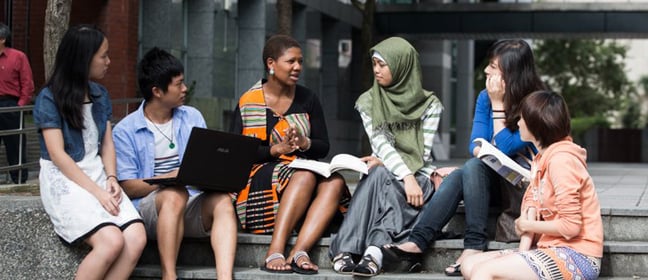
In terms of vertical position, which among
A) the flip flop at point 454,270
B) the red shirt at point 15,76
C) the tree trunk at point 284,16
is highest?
the tree trunk at point 284,16

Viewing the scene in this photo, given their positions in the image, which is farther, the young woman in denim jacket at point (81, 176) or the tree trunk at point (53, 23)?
the tree trunk at point (53, 23)

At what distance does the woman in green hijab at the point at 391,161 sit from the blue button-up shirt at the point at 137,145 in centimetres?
125

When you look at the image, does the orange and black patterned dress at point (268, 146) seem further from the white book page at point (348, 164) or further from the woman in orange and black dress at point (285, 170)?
the white book page at point (348, 164)

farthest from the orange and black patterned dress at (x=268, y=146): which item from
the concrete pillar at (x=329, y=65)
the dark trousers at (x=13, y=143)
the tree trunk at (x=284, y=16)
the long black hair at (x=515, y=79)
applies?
the concrete pillar at (x=329, y=65)

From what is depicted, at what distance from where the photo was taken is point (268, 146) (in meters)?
7.98

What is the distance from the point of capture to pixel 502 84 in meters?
7.51

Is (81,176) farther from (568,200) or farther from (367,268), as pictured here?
(568,200)

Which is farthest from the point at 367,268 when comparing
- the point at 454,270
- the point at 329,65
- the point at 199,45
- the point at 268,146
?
the point at 329,65

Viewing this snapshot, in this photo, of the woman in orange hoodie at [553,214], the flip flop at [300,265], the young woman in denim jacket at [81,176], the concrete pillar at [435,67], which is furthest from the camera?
the concrete pillar at [435,67]

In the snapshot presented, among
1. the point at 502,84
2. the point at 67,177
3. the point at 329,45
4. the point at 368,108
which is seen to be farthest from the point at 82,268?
the point at 329,45

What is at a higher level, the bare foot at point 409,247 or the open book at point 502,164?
the open book at point 502,164

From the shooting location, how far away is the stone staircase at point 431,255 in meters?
7.29

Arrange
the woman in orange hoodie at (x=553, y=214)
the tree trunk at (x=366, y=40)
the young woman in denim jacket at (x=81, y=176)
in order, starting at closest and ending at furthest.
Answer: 1. the woman in orange hoodie at (x=553, y=214)
2. the young woman in denim jacket at (x=81, y=176)
3. the tree trunk at (x=366, y=40)

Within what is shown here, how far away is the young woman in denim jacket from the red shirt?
623 cm
